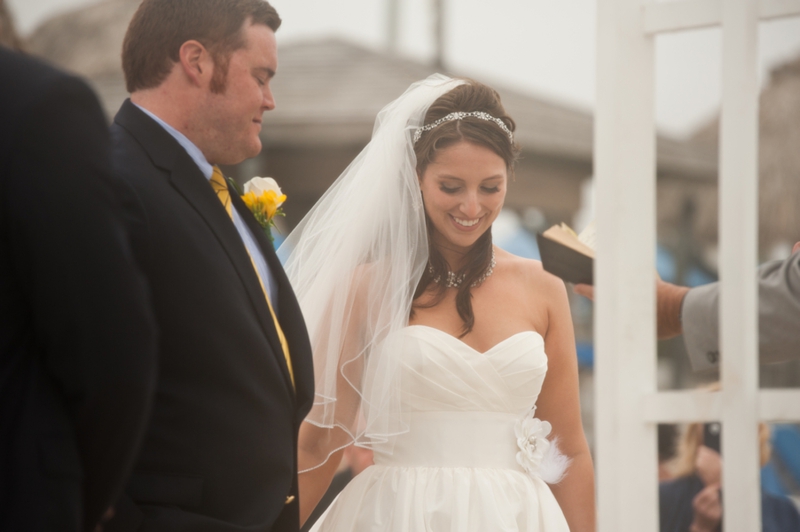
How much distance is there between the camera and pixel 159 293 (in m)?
2.05

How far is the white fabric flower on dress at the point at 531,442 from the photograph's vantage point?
119 inches

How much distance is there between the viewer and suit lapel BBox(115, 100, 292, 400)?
220cm

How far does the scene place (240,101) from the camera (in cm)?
241

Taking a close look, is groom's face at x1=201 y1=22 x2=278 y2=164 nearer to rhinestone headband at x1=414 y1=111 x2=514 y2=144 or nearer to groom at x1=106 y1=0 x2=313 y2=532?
groom at x1=106 y1=0 x2=313 y2=532

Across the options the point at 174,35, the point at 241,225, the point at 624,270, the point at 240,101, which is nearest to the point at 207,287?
the point at 241,225

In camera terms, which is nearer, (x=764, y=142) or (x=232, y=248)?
(x=232, y=248)

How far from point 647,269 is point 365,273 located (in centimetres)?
110

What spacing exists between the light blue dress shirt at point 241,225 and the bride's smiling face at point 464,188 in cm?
83

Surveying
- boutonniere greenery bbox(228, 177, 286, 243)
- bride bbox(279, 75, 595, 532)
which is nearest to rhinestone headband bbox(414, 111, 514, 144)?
bride bbox(279, 75, 595, 532)

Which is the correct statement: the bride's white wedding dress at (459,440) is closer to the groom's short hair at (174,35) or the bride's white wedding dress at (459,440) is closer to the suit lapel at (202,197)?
the suit lapel at (202,197)

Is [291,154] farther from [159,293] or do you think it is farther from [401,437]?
[159,293]

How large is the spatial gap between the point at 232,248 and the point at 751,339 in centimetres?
129

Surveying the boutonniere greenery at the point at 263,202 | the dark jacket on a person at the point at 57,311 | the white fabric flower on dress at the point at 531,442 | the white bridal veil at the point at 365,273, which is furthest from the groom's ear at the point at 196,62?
the white fabric flower on dress at the point at 531,442

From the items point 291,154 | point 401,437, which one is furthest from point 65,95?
point 291,154
